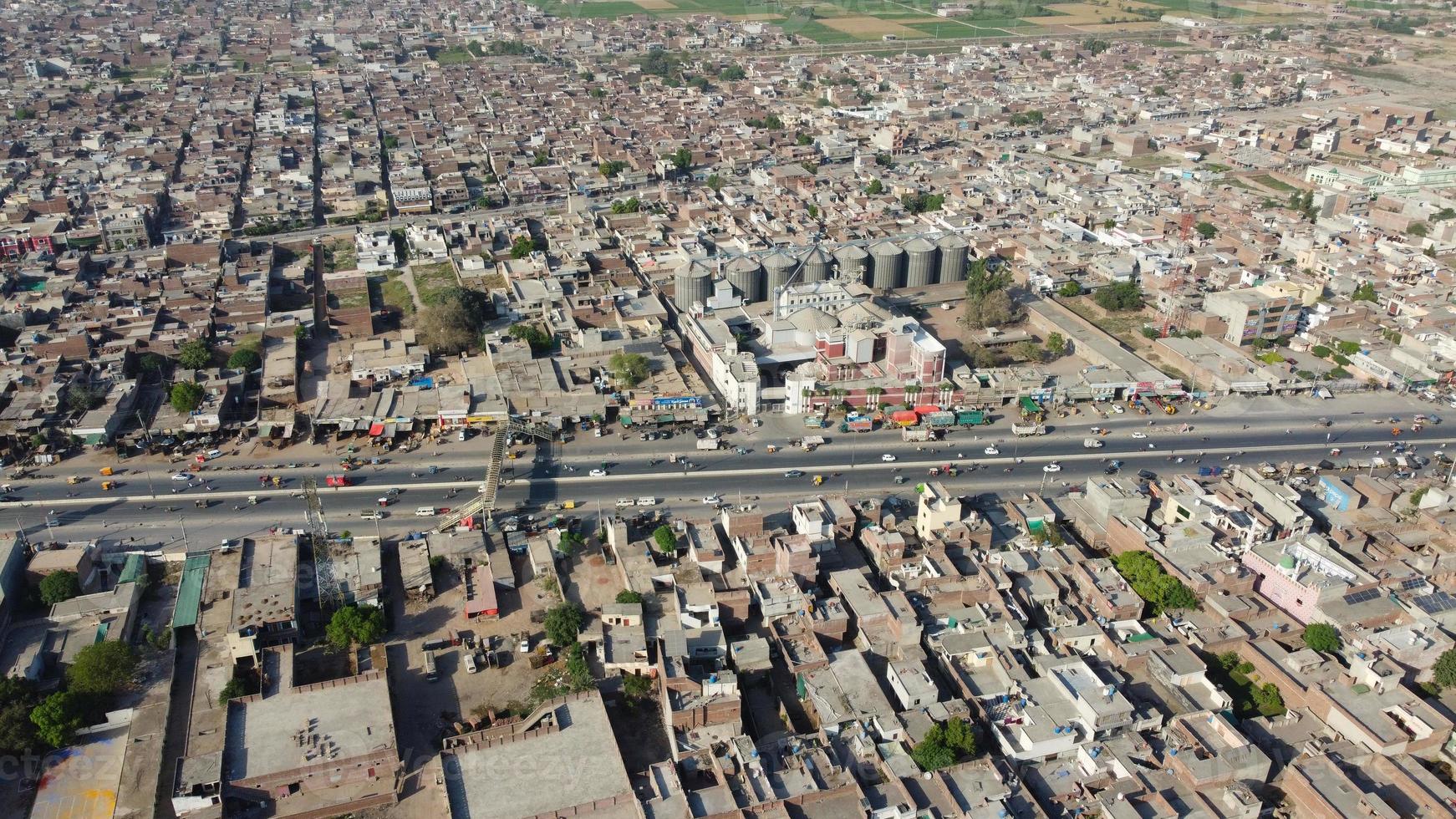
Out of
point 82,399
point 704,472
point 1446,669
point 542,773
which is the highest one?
point 82,399

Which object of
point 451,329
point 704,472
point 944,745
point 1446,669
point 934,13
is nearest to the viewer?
point 944,745

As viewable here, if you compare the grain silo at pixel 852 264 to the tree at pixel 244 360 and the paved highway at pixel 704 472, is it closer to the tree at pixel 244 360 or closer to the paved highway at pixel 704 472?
the paved highway at pixel 704 472

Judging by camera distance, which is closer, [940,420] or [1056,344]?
[940,420]

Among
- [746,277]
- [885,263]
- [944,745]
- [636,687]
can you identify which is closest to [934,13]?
[885,263]

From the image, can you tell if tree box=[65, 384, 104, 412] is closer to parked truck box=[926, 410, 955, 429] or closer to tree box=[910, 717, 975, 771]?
parked truck box=[926, 410, 955, 429]

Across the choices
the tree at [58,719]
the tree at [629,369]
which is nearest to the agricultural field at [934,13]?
the tree at [629,369]

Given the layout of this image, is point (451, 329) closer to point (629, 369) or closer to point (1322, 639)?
point (629, 369)

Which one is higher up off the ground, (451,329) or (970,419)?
(451,329)
